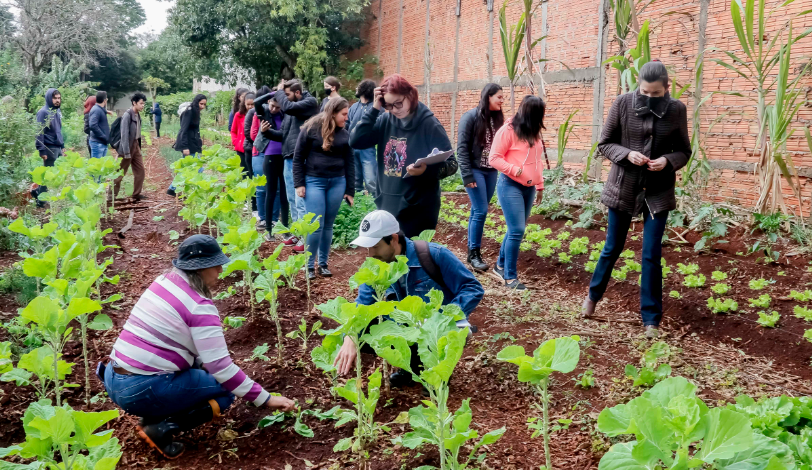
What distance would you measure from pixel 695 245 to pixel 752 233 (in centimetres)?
65

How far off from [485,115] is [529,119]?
685 millimetres

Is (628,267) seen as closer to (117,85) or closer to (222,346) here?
(222,346)

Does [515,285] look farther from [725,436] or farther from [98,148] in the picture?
[98,148]

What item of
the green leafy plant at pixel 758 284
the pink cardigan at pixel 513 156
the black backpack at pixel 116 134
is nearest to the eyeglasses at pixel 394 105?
the pink cardigan at pixel 513 156

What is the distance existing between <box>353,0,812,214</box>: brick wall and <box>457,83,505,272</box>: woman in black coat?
1.87m

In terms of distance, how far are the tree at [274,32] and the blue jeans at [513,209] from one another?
14.2m

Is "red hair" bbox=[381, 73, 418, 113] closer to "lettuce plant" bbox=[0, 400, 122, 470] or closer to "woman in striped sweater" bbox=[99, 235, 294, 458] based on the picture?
"woman in striped sweater" bbox=[99, 235, 294, 458]

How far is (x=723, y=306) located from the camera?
4.64m

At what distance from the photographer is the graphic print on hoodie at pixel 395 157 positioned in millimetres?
4484

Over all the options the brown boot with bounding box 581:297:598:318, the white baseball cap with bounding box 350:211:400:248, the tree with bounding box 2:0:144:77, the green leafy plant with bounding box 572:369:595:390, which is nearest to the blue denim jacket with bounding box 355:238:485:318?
the white baseball cap with bounding box 350:211:400:248

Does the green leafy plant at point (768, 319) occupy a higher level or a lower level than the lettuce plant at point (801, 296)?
lower

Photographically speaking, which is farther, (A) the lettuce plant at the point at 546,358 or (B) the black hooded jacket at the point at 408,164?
(B) the black hooded jacket at the point at 408,164

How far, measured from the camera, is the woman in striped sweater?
2916 millimetres

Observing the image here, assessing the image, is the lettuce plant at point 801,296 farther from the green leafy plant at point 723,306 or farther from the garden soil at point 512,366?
the green leafy plant at point 723,306
